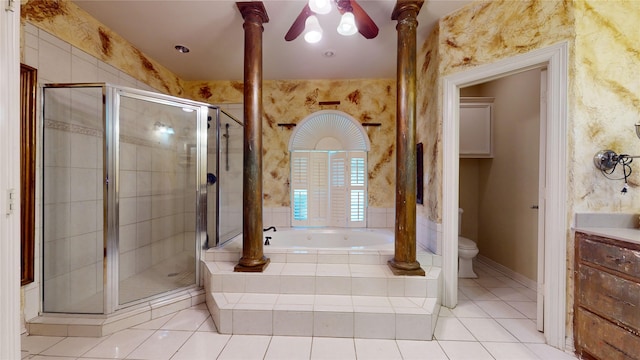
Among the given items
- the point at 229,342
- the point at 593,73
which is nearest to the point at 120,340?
the point at 229,342

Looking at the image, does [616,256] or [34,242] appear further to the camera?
[34,242]

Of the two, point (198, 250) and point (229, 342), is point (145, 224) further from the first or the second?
point (229, 342)

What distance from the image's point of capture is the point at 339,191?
3.39 metres

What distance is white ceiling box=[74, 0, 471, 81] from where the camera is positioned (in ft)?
6.48

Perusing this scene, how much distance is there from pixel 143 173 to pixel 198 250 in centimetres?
104

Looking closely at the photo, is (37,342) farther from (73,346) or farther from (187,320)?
(187,320)

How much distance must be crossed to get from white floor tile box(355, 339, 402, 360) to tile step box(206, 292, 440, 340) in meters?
0.04

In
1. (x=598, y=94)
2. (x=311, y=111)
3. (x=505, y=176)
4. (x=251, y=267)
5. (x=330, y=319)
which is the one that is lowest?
(x=330, y=319)

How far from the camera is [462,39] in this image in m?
1.99

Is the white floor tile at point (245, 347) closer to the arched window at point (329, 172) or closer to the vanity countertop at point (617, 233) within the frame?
the arched window at point (329, 172)

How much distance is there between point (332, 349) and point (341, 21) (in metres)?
2.20

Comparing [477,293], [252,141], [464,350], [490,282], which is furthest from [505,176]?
[252,141]

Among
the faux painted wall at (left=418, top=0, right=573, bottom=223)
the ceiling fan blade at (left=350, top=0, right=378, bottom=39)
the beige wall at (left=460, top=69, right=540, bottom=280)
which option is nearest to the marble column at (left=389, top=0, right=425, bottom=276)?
the ceiling fan blade at (left=350, top=0, right=378, bottom=39)

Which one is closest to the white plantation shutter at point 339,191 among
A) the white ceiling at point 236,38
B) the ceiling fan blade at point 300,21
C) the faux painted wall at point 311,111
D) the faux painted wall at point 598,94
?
the faux painted wall at point 311,111
